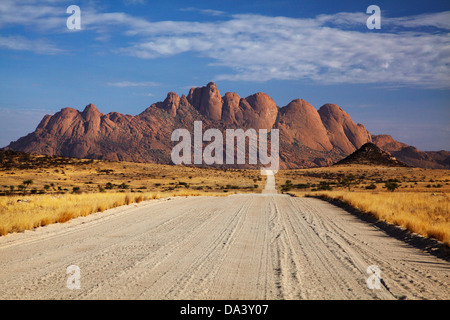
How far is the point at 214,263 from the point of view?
7.31 metres

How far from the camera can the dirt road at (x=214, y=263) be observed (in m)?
5.47

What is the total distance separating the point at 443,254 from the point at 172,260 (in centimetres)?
620

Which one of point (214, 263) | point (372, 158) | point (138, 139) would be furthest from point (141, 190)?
point (138, 139)

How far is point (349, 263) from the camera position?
7.43 meters

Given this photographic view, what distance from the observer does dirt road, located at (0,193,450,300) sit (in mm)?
5473

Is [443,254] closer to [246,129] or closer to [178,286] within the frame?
[178,286]

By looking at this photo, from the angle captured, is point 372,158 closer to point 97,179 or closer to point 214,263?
point 97,179

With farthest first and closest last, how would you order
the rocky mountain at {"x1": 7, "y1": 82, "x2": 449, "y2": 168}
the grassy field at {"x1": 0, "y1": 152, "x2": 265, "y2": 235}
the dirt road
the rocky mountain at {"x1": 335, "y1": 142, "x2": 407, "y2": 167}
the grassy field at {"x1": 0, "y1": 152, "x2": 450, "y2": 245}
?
the rocky mountain at {"x1": 7, "y1": 82, "x2": 449, "y2": 168} < the rocky mountain at {"x1": 335, "y1": 142, "x2": 407, "y2": 167} < the grassy field at {"x1": 0, "y1": 152, "x2": 265, "y2": 235} < the grassy field at {"x1": 0, "y1": 152, "x2": 450, "y2": 245} < the dirt road

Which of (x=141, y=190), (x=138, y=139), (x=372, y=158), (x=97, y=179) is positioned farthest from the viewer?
(x=138, y=139)

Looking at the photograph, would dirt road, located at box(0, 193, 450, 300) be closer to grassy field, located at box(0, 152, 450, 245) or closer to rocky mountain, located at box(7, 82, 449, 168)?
grassy field, located at box(0, 152, 450, 245)

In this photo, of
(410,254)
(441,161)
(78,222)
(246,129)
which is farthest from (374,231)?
(441,161)

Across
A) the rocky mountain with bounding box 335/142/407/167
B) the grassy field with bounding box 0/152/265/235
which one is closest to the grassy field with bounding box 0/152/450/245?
the grassy field with bounding box 0/152/265/235

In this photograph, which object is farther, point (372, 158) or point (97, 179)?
point (372, 158)
